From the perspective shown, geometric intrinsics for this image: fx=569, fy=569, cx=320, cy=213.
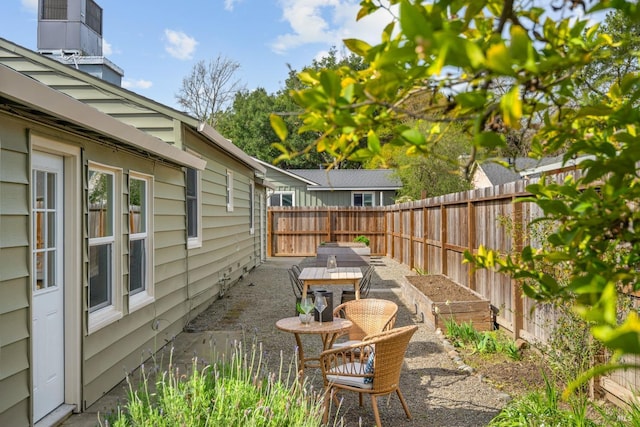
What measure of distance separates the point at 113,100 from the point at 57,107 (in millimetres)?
4792

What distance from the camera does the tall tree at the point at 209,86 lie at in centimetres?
3816

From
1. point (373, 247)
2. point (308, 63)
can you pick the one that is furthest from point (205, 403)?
point (308, 63)

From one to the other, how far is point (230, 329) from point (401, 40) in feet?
26.2

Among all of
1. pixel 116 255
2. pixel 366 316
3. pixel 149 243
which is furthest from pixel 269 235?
pixel 366 316

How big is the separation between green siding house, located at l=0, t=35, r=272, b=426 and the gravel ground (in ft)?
3.42

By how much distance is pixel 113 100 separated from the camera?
8.51m

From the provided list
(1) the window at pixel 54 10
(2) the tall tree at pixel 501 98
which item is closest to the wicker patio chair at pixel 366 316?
(2) the tall tree at pixel 501 98

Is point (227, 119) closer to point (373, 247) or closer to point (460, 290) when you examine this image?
point (373, 247)

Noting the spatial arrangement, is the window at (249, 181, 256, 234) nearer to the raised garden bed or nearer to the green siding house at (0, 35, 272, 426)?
the green siding house at (0, 35, 272, 426)

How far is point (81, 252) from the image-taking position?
5086mm

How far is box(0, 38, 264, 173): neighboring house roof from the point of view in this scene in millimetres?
7930

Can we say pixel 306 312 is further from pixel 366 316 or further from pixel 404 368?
pixel 404 368

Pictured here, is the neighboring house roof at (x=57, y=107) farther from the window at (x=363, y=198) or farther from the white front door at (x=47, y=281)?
the window at (x=363, y=198)

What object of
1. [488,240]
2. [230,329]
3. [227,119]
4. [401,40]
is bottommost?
[230,329]
